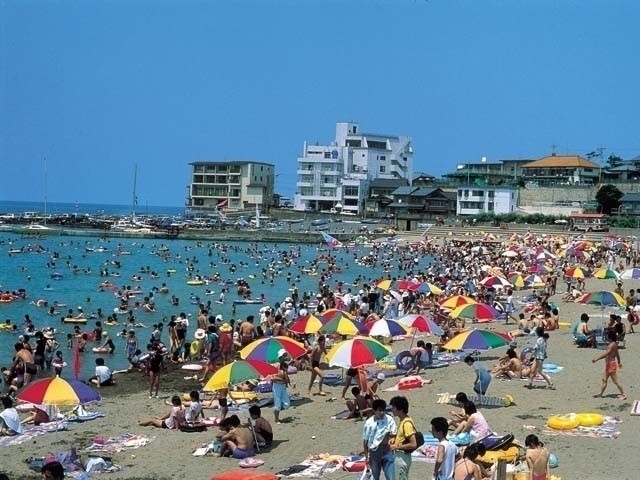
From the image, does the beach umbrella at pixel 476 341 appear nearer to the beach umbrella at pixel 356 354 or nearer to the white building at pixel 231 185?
the beach umbrella at pixel 356 354

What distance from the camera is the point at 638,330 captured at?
71.4ft

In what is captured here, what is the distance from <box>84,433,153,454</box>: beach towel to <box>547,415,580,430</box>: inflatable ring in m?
6.04

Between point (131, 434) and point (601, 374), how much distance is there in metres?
8.87

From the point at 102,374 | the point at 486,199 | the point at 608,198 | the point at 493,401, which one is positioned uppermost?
the point at 608,198

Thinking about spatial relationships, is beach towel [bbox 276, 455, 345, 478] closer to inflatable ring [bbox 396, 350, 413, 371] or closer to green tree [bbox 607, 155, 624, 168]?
inflatable ring [bbox 396, 350, 413, 371]

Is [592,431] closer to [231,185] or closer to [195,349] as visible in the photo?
[195,349]

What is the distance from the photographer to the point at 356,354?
14203 mm

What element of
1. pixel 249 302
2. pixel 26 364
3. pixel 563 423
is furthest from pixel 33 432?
pixel 249 302

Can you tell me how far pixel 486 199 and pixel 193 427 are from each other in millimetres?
81299

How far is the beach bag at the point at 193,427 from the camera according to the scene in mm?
13242

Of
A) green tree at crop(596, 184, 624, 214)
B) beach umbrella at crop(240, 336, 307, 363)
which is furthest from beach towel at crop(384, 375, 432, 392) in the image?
green tree at crop(596, 184, 624, 214)

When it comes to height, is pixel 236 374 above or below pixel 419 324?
below

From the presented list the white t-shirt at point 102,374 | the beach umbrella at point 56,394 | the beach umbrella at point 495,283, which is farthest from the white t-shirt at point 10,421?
the beach umbrella at point 495,283

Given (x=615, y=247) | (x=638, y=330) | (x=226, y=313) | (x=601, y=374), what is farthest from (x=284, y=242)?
(x=601, y=374)
